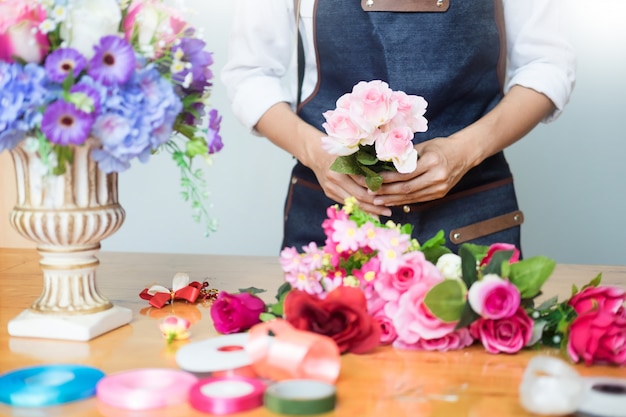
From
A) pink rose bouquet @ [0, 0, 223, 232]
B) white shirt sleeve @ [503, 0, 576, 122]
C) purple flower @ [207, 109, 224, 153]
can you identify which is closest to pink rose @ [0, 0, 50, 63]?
pink rose bouquet @ [0, 0, 223, 232]

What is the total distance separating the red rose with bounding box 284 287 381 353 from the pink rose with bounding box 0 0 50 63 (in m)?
0.46

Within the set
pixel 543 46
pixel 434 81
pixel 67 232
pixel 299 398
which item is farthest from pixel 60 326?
pixel 543 46

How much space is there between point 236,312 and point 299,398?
11.9 inches

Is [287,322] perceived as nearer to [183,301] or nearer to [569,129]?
[183,301]

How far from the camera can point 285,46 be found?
1970 millimetres

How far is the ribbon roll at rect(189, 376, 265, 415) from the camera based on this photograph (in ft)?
2.81

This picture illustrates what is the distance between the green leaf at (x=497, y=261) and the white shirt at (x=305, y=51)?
0.81 meters

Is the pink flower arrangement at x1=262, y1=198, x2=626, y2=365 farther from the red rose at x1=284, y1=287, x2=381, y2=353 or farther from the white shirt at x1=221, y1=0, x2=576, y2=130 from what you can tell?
the white shirt at x1=221, y1=0, x2=576, y2=130

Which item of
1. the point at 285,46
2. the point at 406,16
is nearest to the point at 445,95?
the point at 406,16

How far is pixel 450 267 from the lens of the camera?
3.62ft

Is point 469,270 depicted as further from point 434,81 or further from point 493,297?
point 434,81

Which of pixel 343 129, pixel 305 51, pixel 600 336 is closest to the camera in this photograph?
pixel 600 336

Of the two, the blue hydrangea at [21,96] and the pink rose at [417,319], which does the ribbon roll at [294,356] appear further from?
the blue hydrangea at [21,96]

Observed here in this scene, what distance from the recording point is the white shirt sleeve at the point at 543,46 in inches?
70.7
